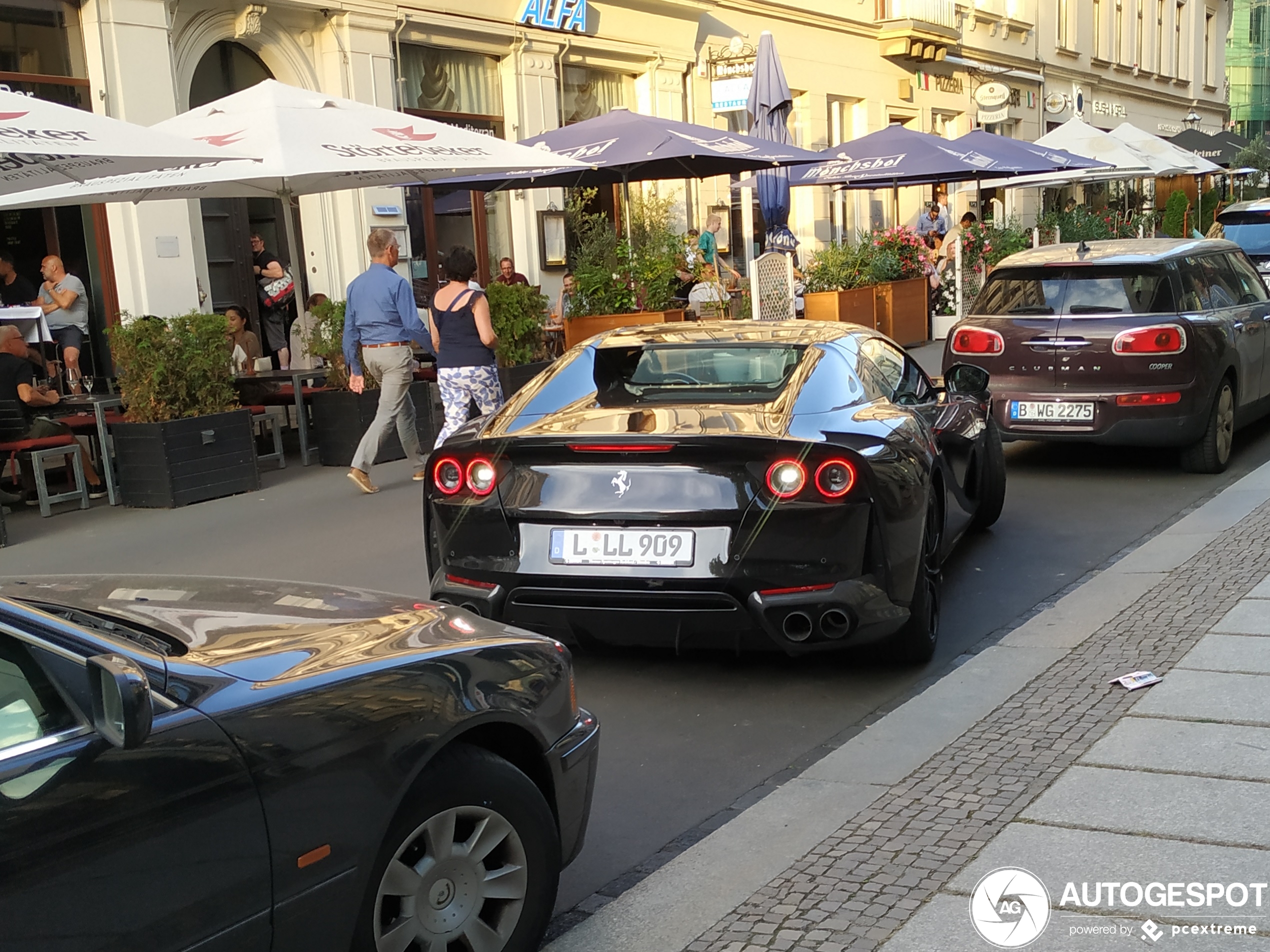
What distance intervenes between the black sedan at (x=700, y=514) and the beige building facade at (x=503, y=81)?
9140 mm

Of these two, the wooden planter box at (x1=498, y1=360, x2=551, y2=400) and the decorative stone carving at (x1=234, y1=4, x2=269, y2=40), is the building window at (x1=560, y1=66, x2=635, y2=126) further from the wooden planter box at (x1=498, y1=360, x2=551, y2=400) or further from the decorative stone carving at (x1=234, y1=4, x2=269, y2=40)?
the wooden planter box at (x1=498, y1=360, x2=551, y2=400)

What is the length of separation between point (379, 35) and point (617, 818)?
13488 millimetres

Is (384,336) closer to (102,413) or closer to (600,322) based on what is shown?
(102,413)

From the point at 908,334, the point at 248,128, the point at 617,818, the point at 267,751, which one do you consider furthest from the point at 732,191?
the point at 267,751

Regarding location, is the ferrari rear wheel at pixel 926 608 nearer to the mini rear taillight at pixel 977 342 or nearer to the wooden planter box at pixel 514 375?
the mini rear taillight at pixel 977 342

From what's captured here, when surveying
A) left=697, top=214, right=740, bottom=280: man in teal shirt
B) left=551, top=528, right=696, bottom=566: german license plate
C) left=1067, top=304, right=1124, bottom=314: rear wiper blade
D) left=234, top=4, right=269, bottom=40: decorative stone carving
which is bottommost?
left=551, top=528, right=696, bottom=566: german license plate

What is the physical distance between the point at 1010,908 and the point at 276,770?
1.76 m

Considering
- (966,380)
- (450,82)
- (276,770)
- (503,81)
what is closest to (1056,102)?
(503,81)

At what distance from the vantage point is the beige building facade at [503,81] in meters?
13.2

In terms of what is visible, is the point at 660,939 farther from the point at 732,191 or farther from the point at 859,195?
the point at 859,195

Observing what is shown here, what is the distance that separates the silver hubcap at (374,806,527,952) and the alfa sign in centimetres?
1637

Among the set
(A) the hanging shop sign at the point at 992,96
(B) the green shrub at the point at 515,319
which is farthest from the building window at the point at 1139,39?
(B) the green shrub at the point at 515,319

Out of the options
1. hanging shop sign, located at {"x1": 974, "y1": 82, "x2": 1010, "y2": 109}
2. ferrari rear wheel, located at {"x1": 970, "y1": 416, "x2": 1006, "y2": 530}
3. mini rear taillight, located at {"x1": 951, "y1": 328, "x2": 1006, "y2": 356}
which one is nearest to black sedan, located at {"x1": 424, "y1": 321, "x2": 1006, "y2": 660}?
ferrari rear wheel, located at {"x1": 970, "y1": 416, "x2": 1006, "y2": 530}

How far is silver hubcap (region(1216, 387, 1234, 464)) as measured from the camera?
30.7ft
